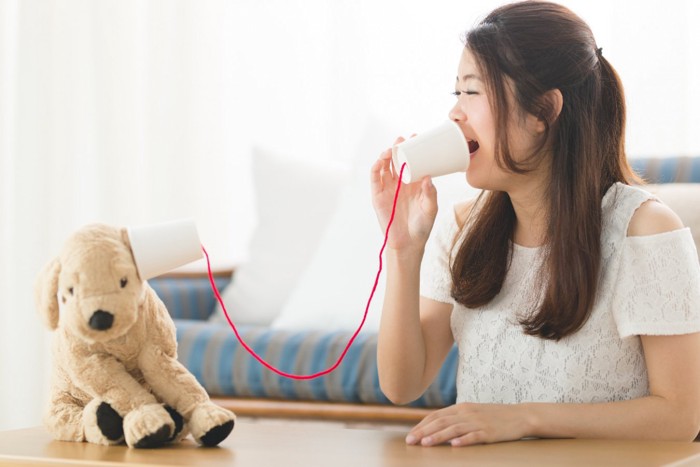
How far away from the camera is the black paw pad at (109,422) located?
108cm

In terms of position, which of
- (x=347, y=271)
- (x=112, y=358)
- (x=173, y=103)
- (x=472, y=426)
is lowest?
(x=347, y=271)

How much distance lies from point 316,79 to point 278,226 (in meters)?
0.83

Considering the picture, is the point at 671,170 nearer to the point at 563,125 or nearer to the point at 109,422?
the point at 563,125

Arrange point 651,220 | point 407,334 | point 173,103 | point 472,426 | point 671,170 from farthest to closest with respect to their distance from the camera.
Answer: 1. point 173,103
2. point 671,170
3. point 407,334
4. point 651,220
5. point 472,426

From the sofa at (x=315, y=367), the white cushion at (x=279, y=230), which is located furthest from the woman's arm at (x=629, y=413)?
the white cushion at (x=279, y=230)

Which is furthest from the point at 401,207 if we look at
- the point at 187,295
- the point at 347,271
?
the point at 187,295

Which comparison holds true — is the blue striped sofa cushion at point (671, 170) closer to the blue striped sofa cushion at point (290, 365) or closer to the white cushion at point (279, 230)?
the blue striped sofa cushion at point (290, 365)

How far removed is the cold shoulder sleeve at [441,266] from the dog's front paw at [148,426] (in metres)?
0.63

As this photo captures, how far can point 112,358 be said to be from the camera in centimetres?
110

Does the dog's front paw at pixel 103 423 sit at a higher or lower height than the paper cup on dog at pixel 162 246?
lower

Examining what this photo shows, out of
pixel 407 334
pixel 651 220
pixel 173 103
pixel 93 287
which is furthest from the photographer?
pixel 173 103

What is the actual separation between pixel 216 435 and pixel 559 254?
57cm

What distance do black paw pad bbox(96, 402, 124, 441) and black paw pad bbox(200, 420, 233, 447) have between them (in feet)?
0.30

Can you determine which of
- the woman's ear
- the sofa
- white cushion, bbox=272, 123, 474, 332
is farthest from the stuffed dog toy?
white cushion, bbox=272, 123, 474, 332
